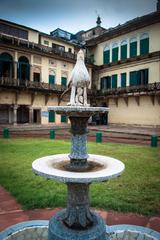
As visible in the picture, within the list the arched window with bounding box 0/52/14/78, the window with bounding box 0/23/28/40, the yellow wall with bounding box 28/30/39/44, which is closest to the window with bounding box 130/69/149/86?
the yellow wall with bounding box 28/30/39/44

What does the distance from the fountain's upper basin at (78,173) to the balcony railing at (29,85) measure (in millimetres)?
18978

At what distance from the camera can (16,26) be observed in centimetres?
2317

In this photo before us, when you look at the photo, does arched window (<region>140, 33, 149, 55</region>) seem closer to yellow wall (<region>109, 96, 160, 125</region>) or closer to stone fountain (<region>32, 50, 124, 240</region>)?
yellow wall (<region>109, 96, 160, 125</region>)

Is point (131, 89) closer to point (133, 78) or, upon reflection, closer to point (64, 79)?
point (133, 78)

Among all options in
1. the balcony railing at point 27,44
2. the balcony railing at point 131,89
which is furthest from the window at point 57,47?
the balcony railing at point 131,89

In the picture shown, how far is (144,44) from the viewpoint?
2494 centimetres

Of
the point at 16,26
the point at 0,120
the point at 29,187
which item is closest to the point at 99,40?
the point at 16,26

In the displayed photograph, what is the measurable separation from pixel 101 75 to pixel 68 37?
9.08 metres

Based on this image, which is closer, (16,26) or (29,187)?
(29,187)

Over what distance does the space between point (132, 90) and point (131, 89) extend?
29 cm

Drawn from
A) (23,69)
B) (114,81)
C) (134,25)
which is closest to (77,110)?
(23,69)

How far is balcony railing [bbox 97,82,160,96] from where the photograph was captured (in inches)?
899

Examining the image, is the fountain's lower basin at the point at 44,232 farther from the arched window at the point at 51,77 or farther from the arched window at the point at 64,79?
the arched window at the point at 64,79

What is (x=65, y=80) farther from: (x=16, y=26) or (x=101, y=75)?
(x=16, y=26)
